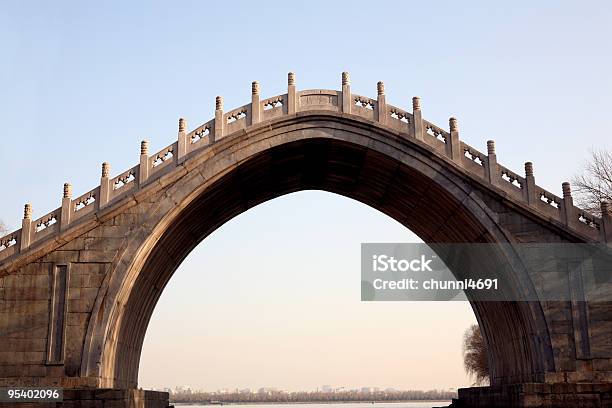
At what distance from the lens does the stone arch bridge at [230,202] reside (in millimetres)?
22234

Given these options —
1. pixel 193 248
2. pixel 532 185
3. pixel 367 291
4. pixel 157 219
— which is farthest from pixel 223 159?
pixel 532 185

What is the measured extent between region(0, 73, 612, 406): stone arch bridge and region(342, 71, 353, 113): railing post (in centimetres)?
4

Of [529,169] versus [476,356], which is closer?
[529,169]

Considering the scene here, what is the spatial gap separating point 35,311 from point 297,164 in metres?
10.8

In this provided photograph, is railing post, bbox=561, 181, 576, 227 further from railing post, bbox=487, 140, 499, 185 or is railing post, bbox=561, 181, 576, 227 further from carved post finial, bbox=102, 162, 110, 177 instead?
carved post finial, bbox=102, 162, 110, 177

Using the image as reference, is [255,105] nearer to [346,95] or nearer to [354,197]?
[346,95]

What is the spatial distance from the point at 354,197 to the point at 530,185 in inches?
324

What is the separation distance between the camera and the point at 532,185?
24250mm

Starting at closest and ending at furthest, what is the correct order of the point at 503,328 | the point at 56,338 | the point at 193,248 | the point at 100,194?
the point at 56,338
the point at 100,194
the point at 503,328
the point at 193,248

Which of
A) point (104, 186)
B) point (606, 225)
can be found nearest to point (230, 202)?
point (104, 186)

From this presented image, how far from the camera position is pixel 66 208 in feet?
76.5

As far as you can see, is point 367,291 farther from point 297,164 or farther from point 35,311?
point 35,311

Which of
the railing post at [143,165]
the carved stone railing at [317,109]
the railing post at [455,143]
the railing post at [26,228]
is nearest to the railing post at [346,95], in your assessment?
the carved stone railing at [317,109]

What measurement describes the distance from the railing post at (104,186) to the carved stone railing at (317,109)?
33 millimetres
